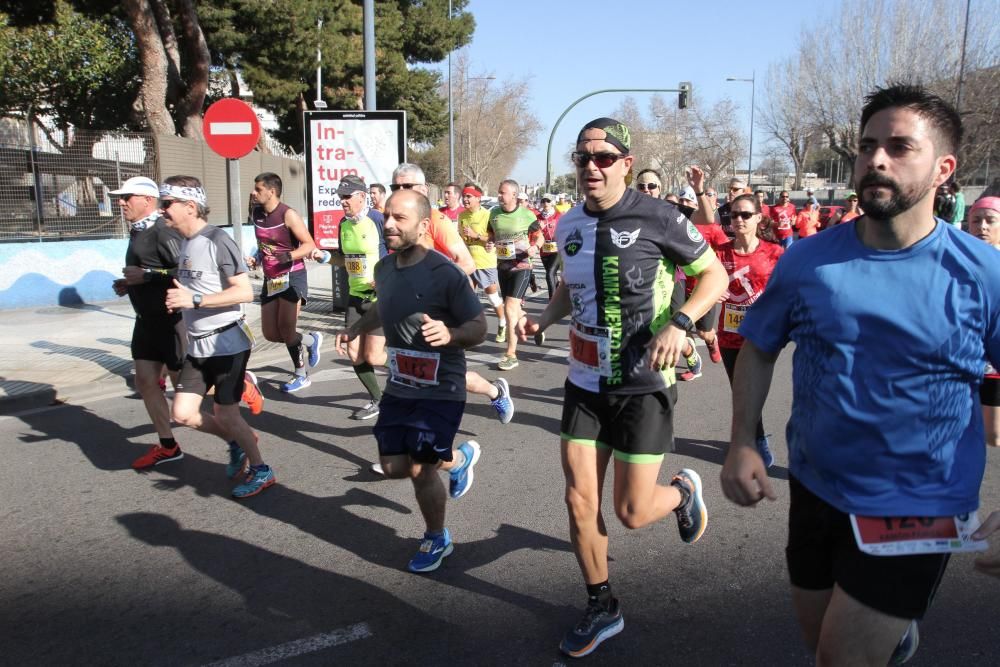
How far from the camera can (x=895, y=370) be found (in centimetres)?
196

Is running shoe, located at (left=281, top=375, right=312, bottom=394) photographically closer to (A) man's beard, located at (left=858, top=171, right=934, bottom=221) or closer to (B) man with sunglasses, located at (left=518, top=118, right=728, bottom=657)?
(B) man with sunglasses, located at (left=518, top=118, right=728, bottom=657)

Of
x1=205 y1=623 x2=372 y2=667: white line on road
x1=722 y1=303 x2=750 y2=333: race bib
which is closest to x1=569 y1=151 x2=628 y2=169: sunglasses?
x1=205 y1=623 x2=372 y2=667: white line on road

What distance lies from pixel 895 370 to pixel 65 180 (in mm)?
13387

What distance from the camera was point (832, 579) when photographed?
2.16 m

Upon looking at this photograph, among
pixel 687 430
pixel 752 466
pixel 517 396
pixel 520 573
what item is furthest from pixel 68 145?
pixel 752 466

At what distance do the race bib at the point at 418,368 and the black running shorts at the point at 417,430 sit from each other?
3.4 inches

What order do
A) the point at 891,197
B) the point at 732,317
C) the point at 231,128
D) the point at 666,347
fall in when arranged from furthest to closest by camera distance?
1. the point at 231,128
2. the point at 732,317
3. the point at 666,347
4. the point at 891,197

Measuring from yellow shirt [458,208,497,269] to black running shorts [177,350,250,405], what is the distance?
15.7 feet

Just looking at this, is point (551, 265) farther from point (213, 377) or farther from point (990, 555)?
point (990, 555)

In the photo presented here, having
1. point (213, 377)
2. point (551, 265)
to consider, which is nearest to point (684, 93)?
point (551, 265)

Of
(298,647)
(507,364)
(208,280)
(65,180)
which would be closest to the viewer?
(298,647)

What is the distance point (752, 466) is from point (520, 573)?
73.1 inches

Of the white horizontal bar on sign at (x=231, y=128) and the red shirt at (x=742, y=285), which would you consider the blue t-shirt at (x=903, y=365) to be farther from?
the white horizontal bar on sign at (x=231, y=128)

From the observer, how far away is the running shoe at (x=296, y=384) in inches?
296
